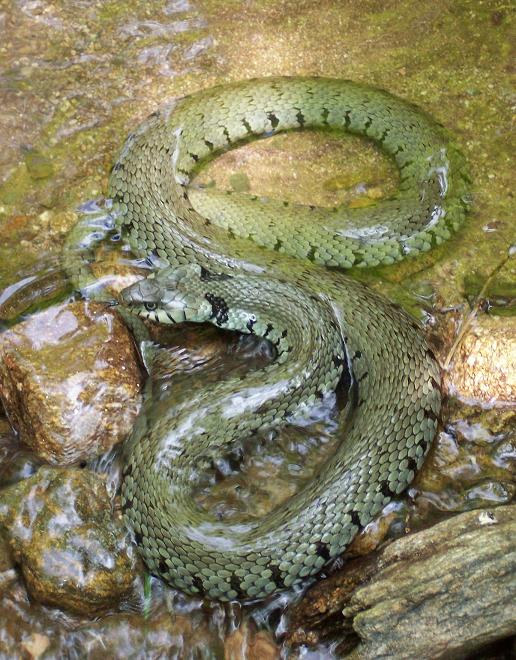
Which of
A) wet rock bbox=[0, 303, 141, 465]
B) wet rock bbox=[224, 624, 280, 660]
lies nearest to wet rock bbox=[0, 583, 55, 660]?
wet rock bbox=[0, 303, 141, 465]

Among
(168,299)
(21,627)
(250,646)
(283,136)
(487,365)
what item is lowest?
(250,646)

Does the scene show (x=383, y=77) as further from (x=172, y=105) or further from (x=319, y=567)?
(x=319, y=567)

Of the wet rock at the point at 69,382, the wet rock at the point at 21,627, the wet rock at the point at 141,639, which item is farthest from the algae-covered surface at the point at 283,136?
the wet rock at the point at 21,627

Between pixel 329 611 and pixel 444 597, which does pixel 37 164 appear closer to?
pixel 329 611

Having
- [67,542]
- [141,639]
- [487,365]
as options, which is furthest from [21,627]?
[487,365]

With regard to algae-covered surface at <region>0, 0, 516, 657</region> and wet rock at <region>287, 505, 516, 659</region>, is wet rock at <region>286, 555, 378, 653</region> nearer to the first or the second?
wet rock at <region>287, 505, 516, 659</region>

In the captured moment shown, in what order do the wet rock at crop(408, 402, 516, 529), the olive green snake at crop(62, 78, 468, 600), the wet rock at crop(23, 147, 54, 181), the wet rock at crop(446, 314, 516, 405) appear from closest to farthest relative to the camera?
the olive green snake at crop(62, 78, 468, 600) → the wet rock at crop(408, 402, 516, 529) → the wet rock at crop(446, 314, 516, 405) → the wet rock at crop(23, 147, 54, 181)

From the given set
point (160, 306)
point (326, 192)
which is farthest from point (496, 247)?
point (160, 306)
